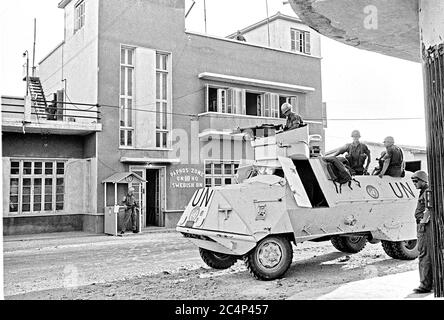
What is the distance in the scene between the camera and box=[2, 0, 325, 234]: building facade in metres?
12.4

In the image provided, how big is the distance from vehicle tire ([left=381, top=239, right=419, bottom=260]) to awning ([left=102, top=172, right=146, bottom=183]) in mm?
6852

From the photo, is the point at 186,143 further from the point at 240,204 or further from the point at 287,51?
the point at 240,204

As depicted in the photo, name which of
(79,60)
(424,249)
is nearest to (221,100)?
(79,60)

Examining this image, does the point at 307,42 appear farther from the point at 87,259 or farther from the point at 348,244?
the point at 87,259

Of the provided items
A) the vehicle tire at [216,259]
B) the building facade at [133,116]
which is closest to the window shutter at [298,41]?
the building facade at [133,116]

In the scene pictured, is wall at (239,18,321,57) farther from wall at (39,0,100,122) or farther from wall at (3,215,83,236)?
wall at (3,215,83,236)

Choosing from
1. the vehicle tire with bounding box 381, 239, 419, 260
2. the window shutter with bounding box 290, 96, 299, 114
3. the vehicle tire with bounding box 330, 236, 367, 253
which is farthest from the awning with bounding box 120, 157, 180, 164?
the vehicle tire with bounding box 381, 239, 419, 260

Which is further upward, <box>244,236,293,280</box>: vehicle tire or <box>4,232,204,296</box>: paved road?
<box>244,236,293,280</box>: vehicle tire

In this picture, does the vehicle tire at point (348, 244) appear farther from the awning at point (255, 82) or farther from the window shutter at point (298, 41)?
the window shutter at point (298, 41)

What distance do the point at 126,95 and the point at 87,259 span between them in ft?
19.6

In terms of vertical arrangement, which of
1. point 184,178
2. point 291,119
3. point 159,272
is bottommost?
point 159,272

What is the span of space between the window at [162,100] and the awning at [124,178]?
1.12 meters

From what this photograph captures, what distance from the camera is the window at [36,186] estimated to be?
12219mm

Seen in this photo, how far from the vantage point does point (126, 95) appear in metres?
13.1
